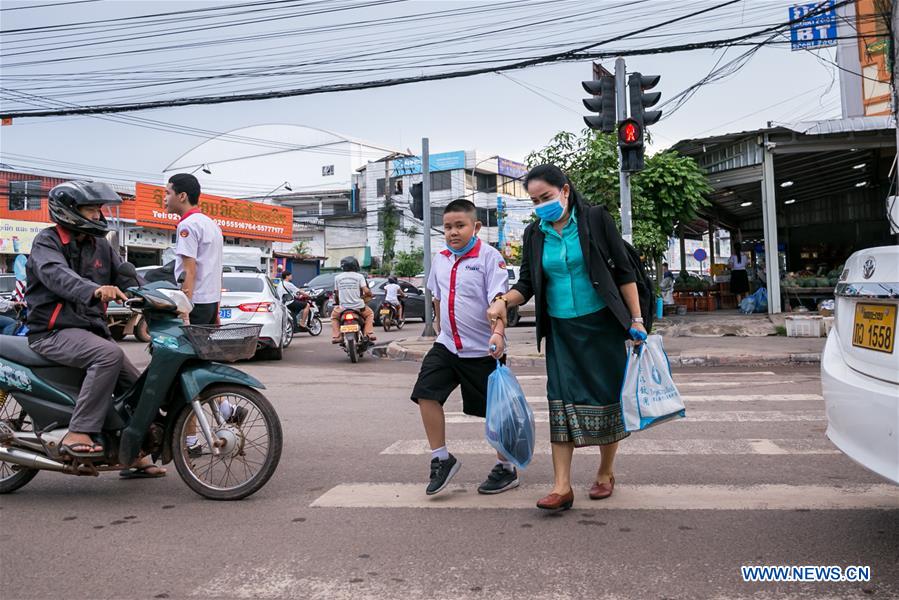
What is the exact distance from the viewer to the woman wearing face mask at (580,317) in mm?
3941

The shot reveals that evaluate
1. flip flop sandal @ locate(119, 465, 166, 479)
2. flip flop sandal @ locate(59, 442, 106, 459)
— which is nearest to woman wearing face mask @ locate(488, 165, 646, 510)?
flip flop sandal @ locate(59, 442, 106, 459)

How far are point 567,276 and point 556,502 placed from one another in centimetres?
117

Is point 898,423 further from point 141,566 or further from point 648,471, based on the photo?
point 141,566

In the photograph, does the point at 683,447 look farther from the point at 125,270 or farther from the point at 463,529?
the point at 125,270

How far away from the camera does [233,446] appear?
14.1ft

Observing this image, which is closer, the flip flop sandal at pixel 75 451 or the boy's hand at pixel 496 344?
the boy's hand at pixel 496 344

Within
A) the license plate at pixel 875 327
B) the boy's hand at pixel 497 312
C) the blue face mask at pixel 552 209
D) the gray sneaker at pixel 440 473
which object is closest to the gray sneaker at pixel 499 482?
the gray sneaker at pixel 440 473

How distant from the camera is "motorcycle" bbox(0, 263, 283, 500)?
420 centimetres

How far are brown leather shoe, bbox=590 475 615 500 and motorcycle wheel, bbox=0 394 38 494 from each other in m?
3.29

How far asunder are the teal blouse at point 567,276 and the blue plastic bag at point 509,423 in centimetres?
49

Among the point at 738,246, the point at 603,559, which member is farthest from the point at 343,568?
the point at 738,246

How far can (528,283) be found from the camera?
4246 mm

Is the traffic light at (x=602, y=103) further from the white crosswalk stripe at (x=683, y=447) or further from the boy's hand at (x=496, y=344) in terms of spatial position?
the boy's hand at (x=496, y=344)

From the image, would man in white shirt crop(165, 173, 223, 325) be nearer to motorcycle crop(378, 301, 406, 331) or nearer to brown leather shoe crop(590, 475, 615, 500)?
brown leather shoe crop(590, 475, 615, 500)
